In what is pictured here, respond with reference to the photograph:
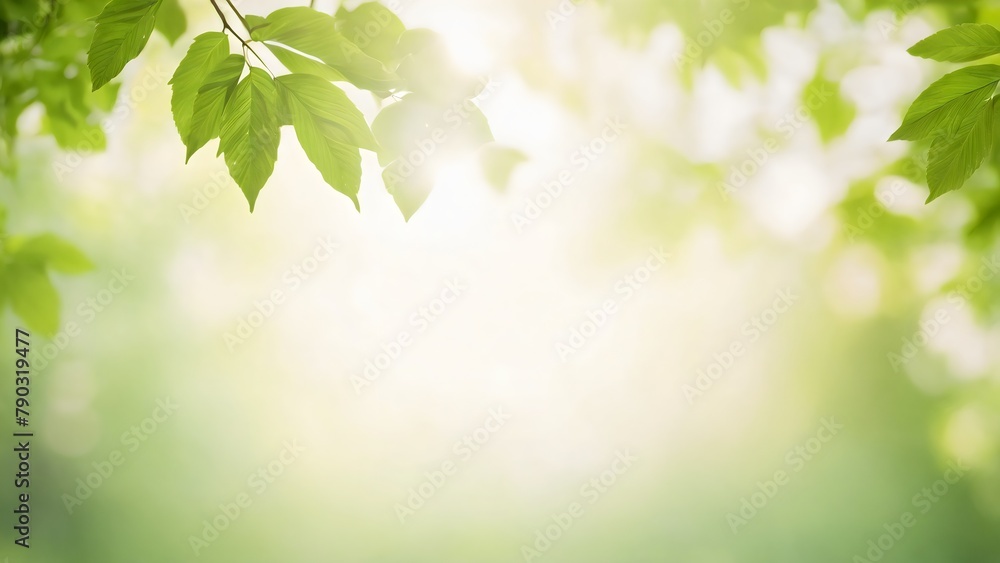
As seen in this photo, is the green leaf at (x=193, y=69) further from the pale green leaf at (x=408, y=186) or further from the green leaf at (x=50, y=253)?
the green leaf at (x=50, y=253)

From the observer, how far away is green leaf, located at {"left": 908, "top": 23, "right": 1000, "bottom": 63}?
0.39m

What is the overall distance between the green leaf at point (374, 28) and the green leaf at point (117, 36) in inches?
5.5

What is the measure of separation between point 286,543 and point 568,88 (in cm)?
227

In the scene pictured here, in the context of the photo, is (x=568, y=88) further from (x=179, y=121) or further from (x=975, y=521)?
(x=975, y=521)

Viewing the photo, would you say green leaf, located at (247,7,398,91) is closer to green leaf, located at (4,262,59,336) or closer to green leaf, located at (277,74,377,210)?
green leaf, located at (277,74,377,210)

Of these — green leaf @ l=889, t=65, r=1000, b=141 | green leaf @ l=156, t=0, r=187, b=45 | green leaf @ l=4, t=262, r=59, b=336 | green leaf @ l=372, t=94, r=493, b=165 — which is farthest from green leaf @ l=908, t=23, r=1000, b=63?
green leaf @ l=4, t=262, r=59, b=336

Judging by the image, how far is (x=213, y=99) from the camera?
35cm

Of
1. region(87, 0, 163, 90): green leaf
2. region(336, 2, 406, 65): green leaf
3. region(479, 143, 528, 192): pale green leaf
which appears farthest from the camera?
region(479, 143, 528, 192): pale green leaf

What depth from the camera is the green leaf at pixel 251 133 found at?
34 cm

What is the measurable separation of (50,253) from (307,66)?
67 cm

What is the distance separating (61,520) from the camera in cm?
258

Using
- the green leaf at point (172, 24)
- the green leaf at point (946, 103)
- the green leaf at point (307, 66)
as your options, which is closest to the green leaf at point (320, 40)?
the green leaf at point (307, 66)

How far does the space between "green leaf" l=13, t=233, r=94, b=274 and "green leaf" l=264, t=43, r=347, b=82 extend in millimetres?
641

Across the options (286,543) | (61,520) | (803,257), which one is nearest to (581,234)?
(803,257)
